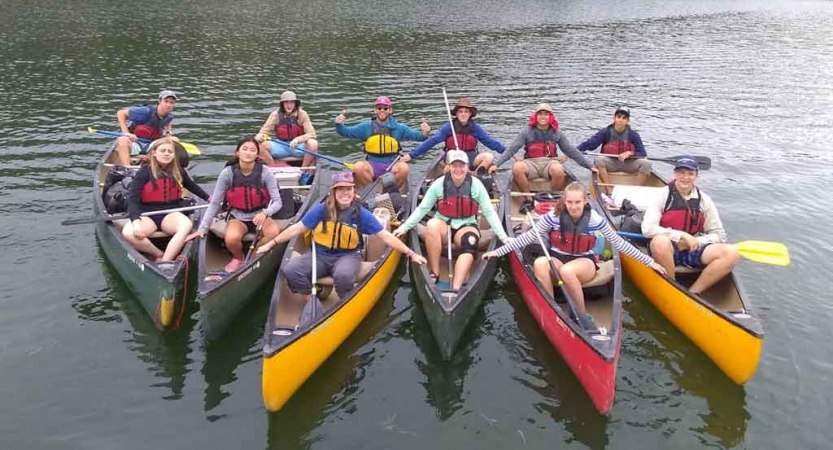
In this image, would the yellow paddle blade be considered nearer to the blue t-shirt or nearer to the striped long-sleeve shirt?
the striped long-sleeve shirt

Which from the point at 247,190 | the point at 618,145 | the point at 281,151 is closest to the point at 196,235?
the point at 247,190

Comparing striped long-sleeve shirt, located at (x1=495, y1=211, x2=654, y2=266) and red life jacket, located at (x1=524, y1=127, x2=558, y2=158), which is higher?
red life jacket, located at (x1=524, y1=127, x2=558, y2=158)

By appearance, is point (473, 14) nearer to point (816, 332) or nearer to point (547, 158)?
point (547, 158)

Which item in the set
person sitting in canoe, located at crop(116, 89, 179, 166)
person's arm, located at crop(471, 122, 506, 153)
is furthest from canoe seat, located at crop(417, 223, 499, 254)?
person sitting in canoe, located at crop(116, 89, 179, 166)

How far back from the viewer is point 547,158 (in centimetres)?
1083

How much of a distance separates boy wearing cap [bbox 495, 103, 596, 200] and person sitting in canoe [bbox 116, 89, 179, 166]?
6111mm

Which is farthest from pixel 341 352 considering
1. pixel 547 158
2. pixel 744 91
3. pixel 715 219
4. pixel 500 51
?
pixel 500 51

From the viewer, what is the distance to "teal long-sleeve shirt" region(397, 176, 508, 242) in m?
7.66

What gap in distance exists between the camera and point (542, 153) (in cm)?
1083

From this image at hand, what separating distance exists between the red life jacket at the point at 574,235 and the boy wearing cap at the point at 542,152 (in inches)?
129

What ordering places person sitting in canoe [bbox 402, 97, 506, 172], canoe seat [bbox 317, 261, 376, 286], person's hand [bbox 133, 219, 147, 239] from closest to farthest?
canoe seat [bbox 317, 261, 376, 286] → person's hand [bbox 133, 219, 147, 239] → person sitting in canoe [bbox 402, 97, 506, 172]

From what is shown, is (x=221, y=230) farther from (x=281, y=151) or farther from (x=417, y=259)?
(x=281, y=151)

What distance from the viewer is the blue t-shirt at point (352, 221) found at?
694 cm

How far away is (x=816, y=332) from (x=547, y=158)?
490cm
